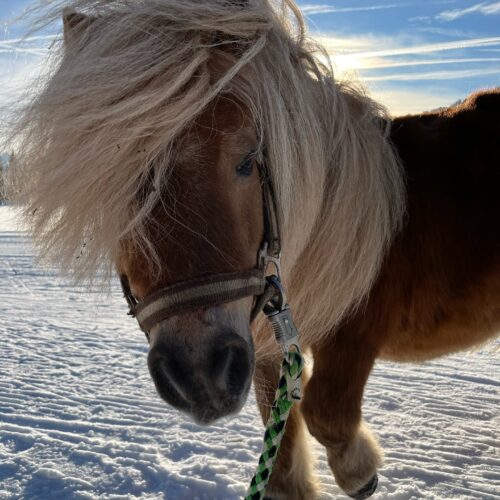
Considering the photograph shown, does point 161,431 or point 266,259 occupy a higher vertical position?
point 266,259

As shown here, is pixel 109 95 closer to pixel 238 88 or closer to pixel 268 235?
pixel 238 88

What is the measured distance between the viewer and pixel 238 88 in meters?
1.48

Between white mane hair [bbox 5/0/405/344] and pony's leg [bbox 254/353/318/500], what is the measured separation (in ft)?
1.84

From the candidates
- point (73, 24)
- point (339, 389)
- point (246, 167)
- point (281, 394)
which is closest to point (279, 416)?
point (281, 394)

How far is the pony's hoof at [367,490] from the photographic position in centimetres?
222

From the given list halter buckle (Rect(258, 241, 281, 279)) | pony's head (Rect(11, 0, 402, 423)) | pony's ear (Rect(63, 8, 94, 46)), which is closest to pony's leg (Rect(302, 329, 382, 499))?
pony's head (Rect(11, 0, 402, 423))

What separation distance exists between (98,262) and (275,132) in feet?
2.19

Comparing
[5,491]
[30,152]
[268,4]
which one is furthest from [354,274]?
[5,491]

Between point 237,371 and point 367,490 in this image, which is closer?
point 237,371

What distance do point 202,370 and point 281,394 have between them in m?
0.35

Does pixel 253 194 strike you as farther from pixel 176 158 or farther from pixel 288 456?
pixel 288 456

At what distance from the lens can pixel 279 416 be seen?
4.72 feet

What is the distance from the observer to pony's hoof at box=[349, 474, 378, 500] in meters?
2.22

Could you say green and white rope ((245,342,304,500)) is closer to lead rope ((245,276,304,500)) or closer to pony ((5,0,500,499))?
lead rope ((245,276,304,500))
